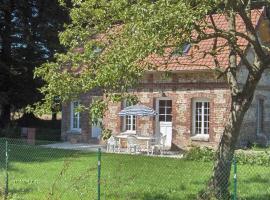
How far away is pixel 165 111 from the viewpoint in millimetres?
27484

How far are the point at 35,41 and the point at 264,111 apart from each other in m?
16.9

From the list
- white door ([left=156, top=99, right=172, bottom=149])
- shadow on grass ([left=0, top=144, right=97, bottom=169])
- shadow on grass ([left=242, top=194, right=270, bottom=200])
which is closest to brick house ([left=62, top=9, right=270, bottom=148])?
white door ([left=156, top=99, right=172, bottom=149])

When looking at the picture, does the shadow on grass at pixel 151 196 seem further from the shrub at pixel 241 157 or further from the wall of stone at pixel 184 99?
the wall of stone at pixel 184 99

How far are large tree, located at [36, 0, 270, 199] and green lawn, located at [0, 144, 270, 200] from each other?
1.66m

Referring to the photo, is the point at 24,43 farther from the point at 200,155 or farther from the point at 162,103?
the point at 200,155

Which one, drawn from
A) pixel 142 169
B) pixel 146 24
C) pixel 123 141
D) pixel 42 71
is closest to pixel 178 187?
pixel 142 169

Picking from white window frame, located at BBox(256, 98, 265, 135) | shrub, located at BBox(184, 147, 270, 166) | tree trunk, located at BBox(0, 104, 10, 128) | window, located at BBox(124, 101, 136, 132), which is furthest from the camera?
tree trunk, located at BBox(0, 104, 10, 128)

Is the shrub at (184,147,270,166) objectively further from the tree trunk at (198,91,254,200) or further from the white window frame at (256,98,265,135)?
the tree trunk at (198,91,254,200)

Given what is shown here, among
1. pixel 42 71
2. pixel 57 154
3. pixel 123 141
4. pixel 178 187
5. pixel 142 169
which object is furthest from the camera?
pixel 123 141

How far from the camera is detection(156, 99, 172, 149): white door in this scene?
27156 millimetres

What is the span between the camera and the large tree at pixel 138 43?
28.6ft

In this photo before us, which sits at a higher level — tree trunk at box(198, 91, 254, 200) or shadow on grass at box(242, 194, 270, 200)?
tree trunk at box(198, 91, 254, 200)

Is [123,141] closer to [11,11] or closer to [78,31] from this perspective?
[11,11]

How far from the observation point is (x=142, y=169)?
54.0 feet
